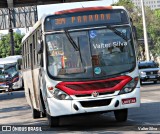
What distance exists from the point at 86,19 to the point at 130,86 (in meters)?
1.98

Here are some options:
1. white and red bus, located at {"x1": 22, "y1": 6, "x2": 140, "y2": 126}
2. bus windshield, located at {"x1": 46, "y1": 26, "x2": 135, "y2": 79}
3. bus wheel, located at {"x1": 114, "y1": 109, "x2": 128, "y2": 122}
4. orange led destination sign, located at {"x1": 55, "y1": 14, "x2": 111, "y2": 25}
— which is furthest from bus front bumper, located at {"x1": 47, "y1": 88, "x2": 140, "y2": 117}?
orange led destination sign, located at {"x1": 55, "y1": 14, "x2": 111, "y2": 25}

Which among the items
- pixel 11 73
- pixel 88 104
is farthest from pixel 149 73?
pixel 88 104

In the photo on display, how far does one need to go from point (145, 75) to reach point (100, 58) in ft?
76.5

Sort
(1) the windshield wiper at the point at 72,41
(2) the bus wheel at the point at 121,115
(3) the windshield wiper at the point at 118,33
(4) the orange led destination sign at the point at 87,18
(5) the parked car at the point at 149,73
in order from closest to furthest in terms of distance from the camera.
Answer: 1. (1) the windshield wiper at the point at 72,41
2. (3) the windshield wiper at the point at 118,33
3. (4) the orange led destination sign at the point at 87,18
4. (2) the bus wheel at the point at 121,115
5. (5) the parked car at the point at 149,73

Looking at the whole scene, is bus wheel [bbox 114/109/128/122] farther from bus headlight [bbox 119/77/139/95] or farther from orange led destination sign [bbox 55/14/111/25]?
orange led destination sign [bbox 55/14/111/25]

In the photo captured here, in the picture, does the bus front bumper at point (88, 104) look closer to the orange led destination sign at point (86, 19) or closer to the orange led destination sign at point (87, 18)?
the orange led destination sign at point (86, 19)

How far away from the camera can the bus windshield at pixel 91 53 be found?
472 inches

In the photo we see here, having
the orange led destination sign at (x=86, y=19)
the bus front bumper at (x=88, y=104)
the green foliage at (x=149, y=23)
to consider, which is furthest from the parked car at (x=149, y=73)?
the green foliage at (x=149, y=23)

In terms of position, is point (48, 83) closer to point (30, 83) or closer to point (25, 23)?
point (30, 83)

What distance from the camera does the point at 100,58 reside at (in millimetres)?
12156

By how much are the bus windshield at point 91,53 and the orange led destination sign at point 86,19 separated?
0.20 meters

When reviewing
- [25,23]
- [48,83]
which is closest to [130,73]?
[48,83]

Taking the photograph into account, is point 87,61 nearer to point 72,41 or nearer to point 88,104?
point 72,41

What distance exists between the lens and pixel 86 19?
1249 cm
